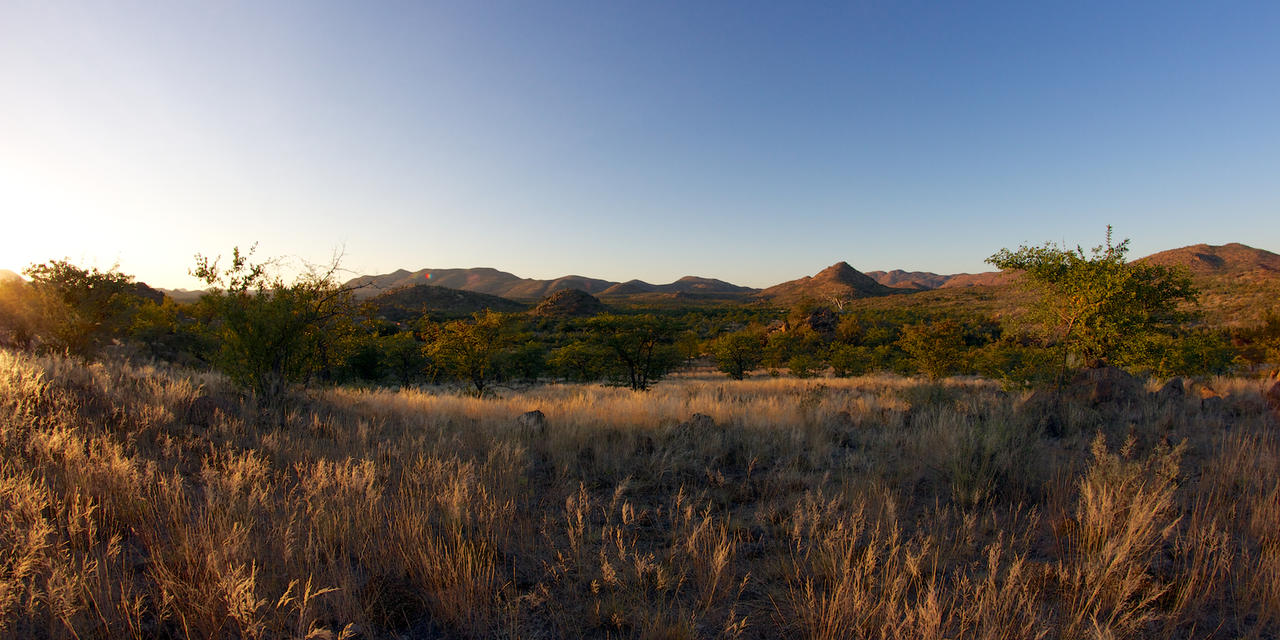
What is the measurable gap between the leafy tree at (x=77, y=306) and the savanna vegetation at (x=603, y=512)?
27.7 feet

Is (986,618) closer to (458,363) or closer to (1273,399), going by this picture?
(1273,399)

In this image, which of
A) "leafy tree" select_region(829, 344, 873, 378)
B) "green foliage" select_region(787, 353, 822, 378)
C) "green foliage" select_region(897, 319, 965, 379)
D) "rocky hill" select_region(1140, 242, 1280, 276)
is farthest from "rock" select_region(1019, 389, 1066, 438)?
"rocky hill" select_region(1140, 242, 1280, 276)

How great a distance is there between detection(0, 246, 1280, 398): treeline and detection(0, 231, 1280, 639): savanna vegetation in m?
0.15

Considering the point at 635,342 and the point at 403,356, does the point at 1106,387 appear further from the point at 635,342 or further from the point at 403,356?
the point at 403,356

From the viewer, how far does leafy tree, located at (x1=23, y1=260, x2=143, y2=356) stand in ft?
39.8

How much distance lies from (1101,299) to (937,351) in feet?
38.8

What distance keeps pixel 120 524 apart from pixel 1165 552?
7069 millimetres

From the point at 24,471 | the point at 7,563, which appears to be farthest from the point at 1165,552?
the point at 24,471

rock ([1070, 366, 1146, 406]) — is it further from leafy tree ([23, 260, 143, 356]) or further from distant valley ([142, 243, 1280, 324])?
leafy tree ([23, 260, 143, 356])

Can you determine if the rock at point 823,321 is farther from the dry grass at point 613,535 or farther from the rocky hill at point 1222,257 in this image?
the rocky hill at point 1222,257

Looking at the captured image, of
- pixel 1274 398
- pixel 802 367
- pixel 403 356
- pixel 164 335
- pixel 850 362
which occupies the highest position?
pixel 164 335

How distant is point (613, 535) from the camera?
3.51 meters

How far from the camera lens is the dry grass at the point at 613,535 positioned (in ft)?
7.61

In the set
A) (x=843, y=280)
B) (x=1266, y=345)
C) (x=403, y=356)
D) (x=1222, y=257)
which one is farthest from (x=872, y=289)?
(x=403, y=356)
